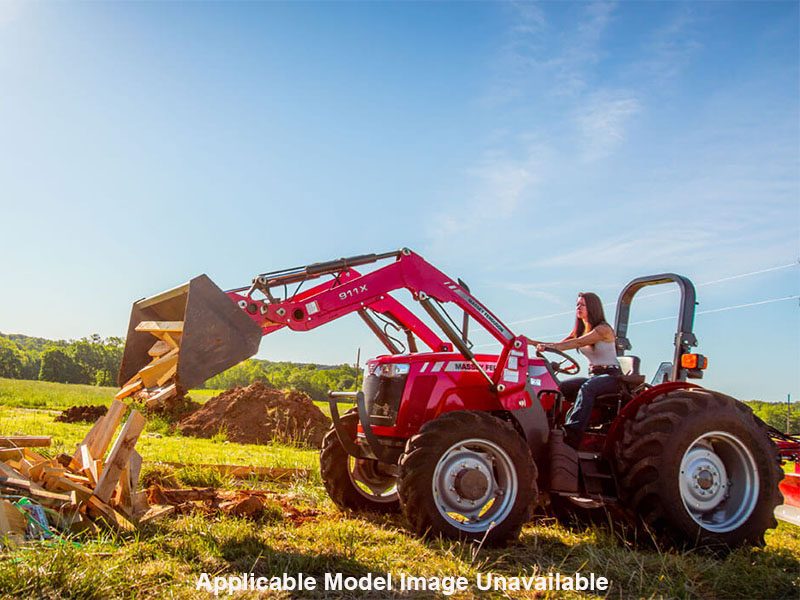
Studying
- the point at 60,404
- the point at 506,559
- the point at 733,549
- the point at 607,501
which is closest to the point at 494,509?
the point at 506,559

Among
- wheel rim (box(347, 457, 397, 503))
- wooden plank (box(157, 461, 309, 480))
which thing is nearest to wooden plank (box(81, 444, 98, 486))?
wooden plank (box(157, 461, 309, 480))

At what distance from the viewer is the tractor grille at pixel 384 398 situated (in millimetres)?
6281

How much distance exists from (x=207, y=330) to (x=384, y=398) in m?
1.76

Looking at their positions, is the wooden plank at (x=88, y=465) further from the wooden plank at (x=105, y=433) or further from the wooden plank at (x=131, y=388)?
the wooden plank at (x=131, y=388)

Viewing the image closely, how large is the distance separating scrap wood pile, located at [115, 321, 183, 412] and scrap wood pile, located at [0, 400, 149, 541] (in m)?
0.58

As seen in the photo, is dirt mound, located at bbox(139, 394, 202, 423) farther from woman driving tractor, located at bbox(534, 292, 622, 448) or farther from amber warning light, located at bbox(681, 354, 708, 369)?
amber warning light, located at bbox(681, 354, 708, 369)

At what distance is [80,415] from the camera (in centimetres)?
1673

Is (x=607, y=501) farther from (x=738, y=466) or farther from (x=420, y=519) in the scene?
(x=420, y=519)

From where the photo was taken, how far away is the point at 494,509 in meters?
5.73

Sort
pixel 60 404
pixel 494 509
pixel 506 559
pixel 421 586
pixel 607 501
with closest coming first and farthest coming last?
pixel 421 586
pixel 506 559
pixel 494 509
pixel 607 501
pixel 60 404

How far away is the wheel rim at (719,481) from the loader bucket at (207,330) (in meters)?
3.70

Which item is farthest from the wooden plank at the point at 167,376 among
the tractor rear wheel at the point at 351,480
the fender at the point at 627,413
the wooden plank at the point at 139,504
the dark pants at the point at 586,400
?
the fender at the point at 627,413

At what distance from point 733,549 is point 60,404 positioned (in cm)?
2175

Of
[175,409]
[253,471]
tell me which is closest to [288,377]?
[175,409]
